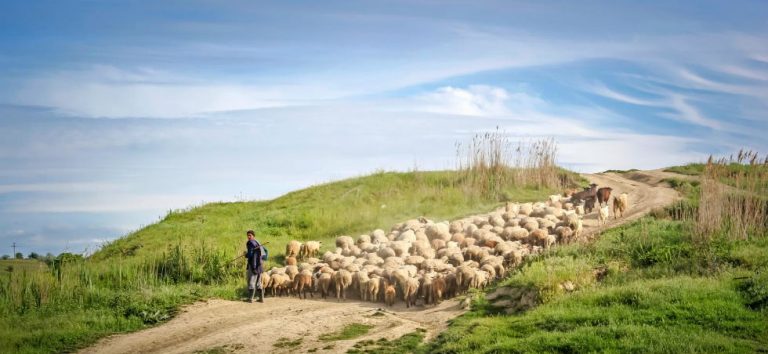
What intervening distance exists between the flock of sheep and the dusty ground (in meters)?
0.46

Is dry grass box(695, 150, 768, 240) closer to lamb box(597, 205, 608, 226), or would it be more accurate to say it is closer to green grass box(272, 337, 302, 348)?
lamb box(597, 205, 608, 226)

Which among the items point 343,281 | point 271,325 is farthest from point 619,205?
point 271,325

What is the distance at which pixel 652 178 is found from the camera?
116 ft

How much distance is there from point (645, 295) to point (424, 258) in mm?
7023

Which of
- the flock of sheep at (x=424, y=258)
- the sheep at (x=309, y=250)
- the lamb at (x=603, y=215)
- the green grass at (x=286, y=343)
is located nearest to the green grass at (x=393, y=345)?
the green grass at (x=286, y=343)

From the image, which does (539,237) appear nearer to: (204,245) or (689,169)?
(204,245)

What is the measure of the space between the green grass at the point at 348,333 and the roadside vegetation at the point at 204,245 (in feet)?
17.4

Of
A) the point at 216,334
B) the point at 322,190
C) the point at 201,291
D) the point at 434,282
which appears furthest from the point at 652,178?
the point at 216,334

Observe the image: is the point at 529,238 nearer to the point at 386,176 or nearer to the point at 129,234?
the point at 386,176

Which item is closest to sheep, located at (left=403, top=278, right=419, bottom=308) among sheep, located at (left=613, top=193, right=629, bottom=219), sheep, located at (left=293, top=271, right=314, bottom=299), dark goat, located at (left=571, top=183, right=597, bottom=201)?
sheep, located at (left=293, top=271, right=314, bottom=299)

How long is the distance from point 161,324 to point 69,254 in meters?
9.76

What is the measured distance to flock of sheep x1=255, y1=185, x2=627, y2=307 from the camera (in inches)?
661

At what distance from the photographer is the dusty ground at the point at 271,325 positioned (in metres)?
13.8

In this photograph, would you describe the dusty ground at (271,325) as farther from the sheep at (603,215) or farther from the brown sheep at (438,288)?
the sheep at (603,215)
